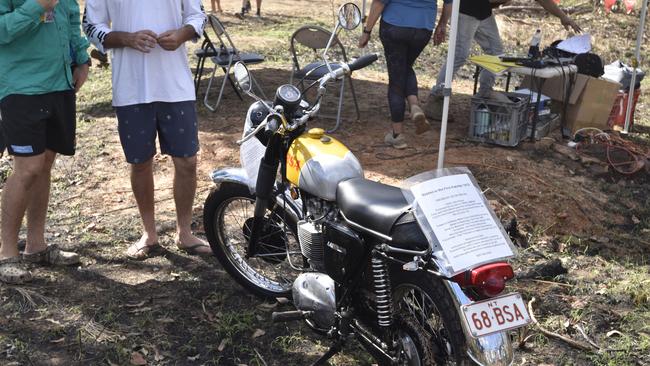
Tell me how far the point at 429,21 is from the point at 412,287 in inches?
147

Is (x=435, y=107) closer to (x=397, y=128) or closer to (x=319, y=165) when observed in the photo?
(x=397, y=128)

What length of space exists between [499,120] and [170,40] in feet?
11.4

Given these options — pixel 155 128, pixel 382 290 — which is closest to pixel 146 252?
pixel 155 128

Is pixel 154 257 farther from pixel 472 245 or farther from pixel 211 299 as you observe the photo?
pixel 472 245

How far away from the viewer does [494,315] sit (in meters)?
2.50

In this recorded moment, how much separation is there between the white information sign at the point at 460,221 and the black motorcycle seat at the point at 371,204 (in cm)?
13

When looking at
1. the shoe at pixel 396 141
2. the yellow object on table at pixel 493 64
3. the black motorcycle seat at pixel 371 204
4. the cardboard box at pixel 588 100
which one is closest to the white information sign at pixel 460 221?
the black motorcycle seat at pixel 371 204

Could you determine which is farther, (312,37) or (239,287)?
(312,37)

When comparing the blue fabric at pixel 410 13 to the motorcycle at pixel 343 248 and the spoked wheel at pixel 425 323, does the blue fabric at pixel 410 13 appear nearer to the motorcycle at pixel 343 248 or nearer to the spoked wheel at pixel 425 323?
the motorcycle at pixel 343 248

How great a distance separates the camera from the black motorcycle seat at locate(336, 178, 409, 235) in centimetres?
269

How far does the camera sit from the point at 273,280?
400 cm

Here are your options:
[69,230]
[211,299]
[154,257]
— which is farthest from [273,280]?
[69,230]

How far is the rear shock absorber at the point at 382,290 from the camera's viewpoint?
9.11 feet

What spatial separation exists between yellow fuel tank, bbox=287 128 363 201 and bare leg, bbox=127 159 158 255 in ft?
Answer: 4.17
